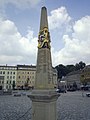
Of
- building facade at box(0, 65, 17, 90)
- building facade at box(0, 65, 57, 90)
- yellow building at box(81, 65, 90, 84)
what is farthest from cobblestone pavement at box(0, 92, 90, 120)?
building facade at box(0, 65, 57, 90)

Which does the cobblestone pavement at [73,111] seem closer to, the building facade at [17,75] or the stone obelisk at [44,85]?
the stone obelisk at [44,85]

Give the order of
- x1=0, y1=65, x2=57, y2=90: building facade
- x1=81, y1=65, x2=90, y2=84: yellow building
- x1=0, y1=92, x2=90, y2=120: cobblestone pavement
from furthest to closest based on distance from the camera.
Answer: x1=0, y1=65, x2=57, y2=90: building facade
x1=81, y1=65, x2=90, y2=84: yellow building
x1=0, y1=92, x2=90, y2=120: cobblestone pavement

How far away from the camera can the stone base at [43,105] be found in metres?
7.48

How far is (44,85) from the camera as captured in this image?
7.84 metres

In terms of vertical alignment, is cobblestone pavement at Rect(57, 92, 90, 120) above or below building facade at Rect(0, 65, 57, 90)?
below

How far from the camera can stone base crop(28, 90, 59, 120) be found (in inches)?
294

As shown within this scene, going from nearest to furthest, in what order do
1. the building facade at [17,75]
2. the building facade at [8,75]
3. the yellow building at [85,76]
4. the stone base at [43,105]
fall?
the stone base at [43,105] → the yellow building at [85,76] → the building facade at [8,75] → the building facade at [17,75]

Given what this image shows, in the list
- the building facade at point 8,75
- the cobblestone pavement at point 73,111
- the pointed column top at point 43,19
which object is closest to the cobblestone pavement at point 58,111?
the cobblestone pavement at point 73,111

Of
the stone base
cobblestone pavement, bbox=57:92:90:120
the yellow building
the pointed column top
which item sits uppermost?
the yellow building

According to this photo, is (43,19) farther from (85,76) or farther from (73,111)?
(85,76)

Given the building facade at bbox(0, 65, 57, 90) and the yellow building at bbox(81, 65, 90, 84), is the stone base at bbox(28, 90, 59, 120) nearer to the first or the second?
the yellow building at bbox(81, 65, 90, 84)

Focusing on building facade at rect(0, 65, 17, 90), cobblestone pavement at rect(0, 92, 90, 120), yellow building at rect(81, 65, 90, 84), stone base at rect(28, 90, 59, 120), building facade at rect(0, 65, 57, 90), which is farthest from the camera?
building facade at rect(0, 65, 57, 90)

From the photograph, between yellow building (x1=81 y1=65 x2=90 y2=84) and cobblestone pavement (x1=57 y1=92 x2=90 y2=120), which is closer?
cobblestone pavement (x1=57 y1=92 x2=90 y2=120)

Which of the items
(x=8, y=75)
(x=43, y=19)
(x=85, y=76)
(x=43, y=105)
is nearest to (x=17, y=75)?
(x=8, y=75)
